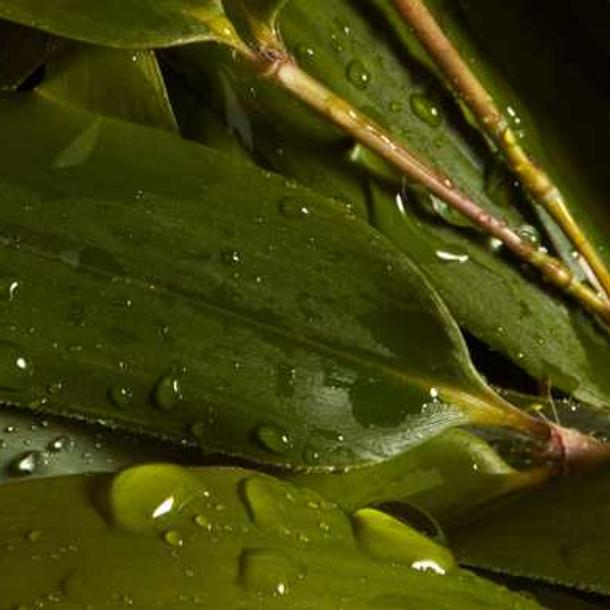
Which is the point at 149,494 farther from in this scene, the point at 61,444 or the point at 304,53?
the point at 304,53

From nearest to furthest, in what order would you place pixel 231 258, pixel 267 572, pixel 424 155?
pixel 267 572 → pixel 231 258 → pixel 424 155

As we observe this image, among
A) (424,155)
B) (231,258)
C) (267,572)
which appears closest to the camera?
(267,572)

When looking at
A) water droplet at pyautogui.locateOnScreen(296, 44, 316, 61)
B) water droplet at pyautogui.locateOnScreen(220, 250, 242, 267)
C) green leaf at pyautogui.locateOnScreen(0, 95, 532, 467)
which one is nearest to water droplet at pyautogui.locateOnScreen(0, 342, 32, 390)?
green leaf at pyautogui.locateOnScreen(0, 95, 532, 467)

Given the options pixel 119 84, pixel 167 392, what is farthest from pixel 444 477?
pixel 119 84

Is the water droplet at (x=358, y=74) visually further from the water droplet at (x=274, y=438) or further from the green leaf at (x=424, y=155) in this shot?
the water droplet at (x=274, y=438)

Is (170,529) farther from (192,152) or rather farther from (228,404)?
(192,152)

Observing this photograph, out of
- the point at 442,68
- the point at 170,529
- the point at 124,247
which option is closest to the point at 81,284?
the point at 124,247
